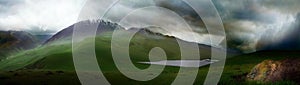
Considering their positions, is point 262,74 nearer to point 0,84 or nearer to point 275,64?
point 275,64

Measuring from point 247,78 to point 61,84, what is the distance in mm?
37586

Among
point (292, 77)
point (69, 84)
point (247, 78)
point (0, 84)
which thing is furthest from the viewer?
point (0, 84)

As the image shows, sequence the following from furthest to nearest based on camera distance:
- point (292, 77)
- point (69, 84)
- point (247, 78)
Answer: point (69, 84)
point (247, 78)
point (292, 77)

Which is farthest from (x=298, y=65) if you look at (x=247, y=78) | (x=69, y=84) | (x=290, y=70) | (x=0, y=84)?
(x=0, y=84)

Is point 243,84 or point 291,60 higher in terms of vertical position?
point 291,60

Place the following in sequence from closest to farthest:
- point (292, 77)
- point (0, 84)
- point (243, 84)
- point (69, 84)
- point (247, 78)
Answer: point (292, 77), point (243, 84), point (247, 78), point (69, 84), point (0, 84)

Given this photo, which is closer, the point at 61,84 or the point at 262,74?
the point at 262,74

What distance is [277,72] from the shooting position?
51.8 metres

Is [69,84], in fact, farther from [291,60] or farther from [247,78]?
[291,60]

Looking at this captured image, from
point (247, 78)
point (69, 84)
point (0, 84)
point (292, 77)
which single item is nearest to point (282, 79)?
point (292, 77)

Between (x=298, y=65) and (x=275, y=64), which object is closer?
(x=298, y=65)

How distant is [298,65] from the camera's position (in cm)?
5053

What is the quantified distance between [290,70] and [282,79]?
1.64m

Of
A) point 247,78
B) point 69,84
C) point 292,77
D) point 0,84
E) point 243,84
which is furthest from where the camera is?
point 0,84
